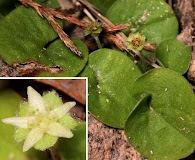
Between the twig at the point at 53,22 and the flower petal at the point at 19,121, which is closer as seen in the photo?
the flower petal at the point at 19,121

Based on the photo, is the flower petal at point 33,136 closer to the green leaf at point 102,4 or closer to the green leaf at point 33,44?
the green leaf at point 33,44

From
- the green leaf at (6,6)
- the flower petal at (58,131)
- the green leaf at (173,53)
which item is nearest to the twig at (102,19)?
the green leaf at (173,53)

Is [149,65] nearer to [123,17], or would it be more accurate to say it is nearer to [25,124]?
[123,17]

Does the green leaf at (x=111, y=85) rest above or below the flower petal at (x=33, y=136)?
below

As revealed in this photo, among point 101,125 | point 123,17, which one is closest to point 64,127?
point 101,125

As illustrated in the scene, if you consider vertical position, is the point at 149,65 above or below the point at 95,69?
below

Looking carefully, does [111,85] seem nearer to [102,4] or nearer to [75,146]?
[75,146]

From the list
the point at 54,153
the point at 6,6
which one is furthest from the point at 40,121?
the point at 6,6
